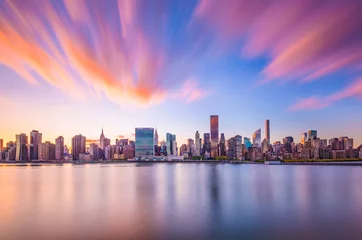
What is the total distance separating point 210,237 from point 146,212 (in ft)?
44.5

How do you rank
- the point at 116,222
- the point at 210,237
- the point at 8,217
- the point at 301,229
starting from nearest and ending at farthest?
the point at 210,237
the point at 301,229
the point at 116,222
the point at 8,217

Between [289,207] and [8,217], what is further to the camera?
[289,207]

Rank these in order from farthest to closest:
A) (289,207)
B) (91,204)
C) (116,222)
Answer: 1. (91,204)
2. (289,207)
3. (116,222)

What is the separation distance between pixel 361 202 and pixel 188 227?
31.2 m

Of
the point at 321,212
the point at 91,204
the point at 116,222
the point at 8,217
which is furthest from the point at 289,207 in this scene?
the point at 8,217

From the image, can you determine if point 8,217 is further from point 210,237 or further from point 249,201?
point 249,201

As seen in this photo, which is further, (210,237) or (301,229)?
(301,229)

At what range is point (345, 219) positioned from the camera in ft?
104

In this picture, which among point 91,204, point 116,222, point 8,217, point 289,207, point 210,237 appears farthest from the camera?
point 91,204

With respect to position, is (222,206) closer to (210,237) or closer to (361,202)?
(210,237)

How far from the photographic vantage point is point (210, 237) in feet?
80.4

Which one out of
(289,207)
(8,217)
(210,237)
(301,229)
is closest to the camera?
(210,237)

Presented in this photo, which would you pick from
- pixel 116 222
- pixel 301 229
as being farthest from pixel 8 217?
pixel 301 229

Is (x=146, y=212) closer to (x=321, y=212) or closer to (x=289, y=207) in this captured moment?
(x=289, y=207)
